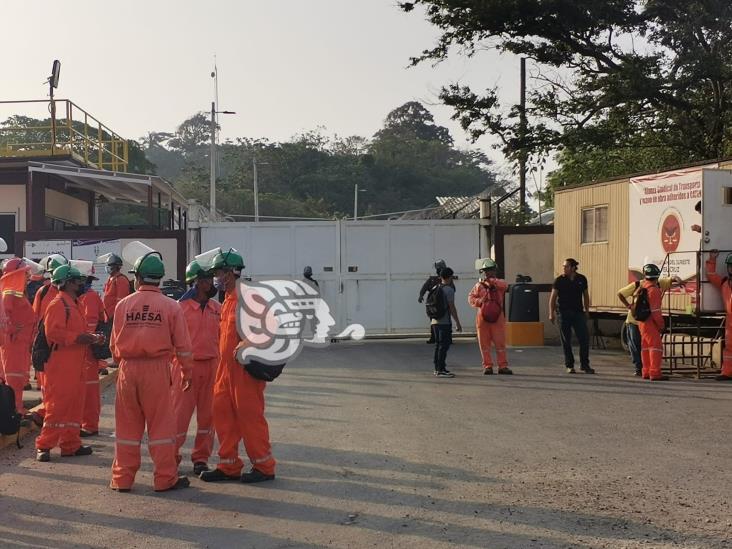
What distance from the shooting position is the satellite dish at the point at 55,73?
2505 centimetres

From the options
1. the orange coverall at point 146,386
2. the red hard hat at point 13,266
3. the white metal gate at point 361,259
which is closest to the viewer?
the orange coverall at point 146,386

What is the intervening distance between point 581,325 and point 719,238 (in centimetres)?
254

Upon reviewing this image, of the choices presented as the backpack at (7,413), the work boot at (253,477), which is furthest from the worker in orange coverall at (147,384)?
the backpack at (7,413)

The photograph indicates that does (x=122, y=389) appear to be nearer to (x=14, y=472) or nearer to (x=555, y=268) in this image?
(x=14, y=472)

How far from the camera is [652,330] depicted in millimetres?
14438

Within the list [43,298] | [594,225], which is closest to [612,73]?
[594,225]

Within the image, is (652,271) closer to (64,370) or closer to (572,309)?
(572,309)

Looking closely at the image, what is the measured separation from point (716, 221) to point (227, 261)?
384 inches

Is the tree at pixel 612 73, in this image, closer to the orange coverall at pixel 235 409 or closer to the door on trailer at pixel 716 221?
the door on trailer at pixel 716 221

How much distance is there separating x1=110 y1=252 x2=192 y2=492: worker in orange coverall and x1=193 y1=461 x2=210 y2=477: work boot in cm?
50

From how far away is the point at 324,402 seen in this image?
12.3 meters

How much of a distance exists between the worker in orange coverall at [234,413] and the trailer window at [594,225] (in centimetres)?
1231

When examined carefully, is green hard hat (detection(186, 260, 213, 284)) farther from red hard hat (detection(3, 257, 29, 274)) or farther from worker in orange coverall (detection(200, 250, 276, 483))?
red hard hat (detection(3, 257, 29, 274))

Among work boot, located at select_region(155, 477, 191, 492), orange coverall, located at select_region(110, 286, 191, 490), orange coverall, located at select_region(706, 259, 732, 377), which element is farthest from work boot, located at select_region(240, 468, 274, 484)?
orange coverall, located at select_region(706, 259, 732, 377)
